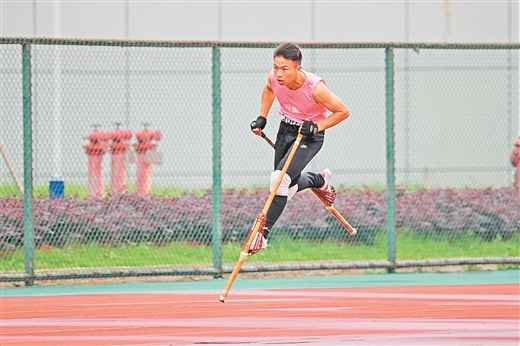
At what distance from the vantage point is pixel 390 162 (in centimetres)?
1412

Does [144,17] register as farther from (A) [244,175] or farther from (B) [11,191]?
(B) [11,191]

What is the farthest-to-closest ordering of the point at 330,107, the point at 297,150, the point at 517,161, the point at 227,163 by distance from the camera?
the point at 517,161
the point at 227,163
the point at 297,150
the point at 330,107

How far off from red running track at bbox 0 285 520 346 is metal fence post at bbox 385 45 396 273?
5.71ft

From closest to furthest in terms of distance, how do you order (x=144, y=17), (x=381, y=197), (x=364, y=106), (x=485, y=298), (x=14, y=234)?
(x=485, y=298), (x=14, y=234), (x=381, y=197), (x=364, y=106), (x=144, y=17)

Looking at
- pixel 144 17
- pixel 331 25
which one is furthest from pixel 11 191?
pixel 331 25

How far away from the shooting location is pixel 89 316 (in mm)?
10102

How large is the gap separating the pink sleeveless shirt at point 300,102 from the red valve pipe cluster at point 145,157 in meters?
4.10

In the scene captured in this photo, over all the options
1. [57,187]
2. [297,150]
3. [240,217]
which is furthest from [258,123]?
[57,187]

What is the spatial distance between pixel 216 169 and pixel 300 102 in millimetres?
3249

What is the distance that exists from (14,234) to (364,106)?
633 centimetres

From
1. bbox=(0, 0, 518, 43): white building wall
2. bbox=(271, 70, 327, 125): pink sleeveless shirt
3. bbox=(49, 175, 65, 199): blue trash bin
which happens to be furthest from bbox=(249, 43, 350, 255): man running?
bbox=(0, 0, 518, 43): white building wall

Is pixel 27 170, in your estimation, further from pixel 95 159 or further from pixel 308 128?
pixel 308 128

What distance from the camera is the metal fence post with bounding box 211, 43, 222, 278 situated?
44.2ft

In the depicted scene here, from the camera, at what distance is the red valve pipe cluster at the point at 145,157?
1452 centimetres
